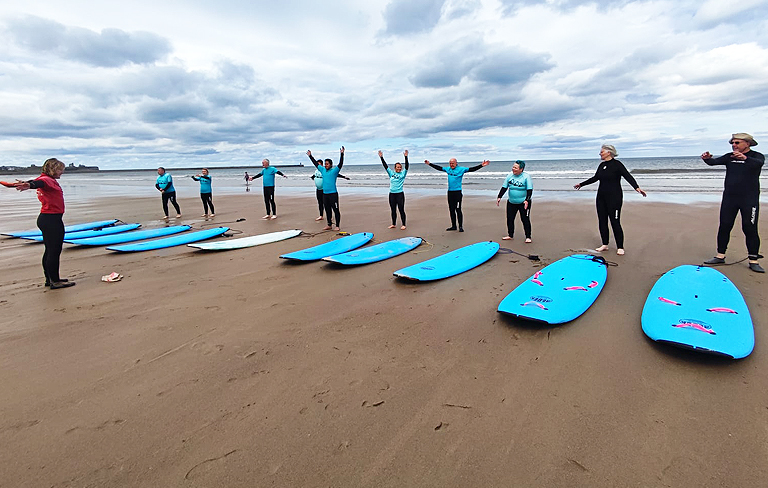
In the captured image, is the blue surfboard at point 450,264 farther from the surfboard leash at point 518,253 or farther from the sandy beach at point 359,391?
the sandy beach at point 359,391

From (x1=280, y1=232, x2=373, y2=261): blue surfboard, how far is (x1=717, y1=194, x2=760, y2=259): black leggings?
A: 576 cm

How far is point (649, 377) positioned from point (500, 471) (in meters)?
1.56

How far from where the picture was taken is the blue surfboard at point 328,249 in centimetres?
596

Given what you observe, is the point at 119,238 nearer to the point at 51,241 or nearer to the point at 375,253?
the point at 51,241

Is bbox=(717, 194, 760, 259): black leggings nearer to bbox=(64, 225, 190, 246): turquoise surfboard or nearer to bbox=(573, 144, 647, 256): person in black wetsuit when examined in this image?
bbox=(573, 144, 647, 256): person in black wetsuit

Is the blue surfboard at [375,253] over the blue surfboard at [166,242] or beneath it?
beneath

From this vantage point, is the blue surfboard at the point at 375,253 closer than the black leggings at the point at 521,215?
Yes

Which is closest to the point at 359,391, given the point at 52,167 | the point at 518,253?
the point at 518,253

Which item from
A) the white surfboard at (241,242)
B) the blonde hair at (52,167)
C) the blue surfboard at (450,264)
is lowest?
the blue surfboard at (450,264)

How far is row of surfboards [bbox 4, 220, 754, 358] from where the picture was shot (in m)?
2.98

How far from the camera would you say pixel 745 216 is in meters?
5.00

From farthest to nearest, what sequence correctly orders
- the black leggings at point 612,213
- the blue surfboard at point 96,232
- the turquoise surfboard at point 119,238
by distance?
the blue surfboard at point 96,232, the turquoise surfboard at point 119,238, the black leggings at point 612,213

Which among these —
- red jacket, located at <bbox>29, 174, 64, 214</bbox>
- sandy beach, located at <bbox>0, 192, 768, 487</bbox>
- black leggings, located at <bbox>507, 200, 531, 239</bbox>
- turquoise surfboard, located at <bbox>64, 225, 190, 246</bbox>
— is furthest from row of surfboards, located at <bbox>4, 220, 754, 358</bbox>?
red jacket, located at <bbox>29, 174, 64, 214</bbox>

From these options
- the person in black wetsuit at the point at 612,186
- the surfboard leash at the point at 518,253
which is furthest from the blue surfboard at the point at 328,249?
the person in black wetsuit at the point at 612,186
